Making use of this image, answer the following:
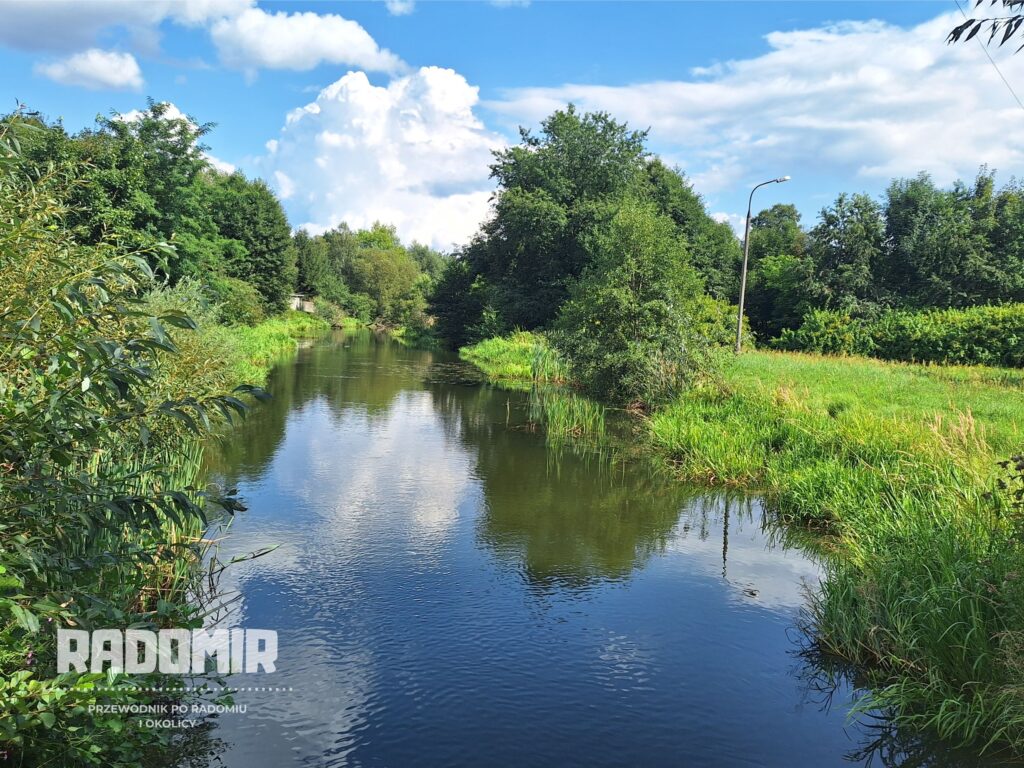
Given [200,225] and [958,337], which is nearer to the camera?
[958,337]

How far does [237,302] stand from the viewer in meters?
36.8

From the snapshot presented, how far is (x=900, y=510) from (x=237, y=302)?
116ft

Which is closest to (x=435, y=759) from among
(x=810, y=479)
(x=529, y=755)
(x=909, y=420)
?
(x=529, y=755)

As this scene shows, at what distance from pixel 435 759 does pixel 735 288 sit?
4739 cm

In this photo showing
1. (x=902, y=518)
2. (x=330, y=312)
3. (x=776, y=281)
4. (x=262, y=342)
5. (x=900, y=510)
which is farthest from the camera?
(x=330, y=312)

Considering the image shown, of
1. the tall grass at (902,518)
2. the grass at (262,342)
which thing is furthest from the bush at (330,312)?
the tall grass at (902,518)

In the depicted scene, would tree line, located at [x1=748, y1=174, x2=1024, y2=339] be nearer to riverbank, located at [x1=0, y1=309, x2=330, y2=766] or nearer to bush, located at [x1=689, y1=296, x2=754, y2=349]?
bush, located at [x1=689, y1=296, x2=754, y2=349]

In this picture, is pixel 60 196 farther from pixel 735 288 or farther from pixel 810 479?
pixel 735 288

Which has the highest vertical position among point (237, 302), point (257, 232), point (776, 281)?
point (257, 232)

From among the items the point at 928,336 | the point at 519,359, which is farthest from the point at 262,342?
the point at 928,336

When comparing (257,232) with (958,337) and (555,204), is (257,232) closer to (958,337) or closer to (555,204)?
(555,204)

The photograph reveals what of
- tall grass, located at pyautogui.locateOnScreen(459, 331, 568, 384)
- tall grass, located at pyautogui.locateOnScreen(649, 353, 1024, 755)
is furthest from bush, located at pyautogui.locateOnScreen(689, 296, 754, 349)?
tall grass, located at pyautogui.locateOnScreen(459, 331, 568, 384)

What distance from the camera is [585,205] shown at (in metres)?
41.2

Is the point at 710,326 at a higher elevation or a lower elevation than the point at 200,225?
lower
